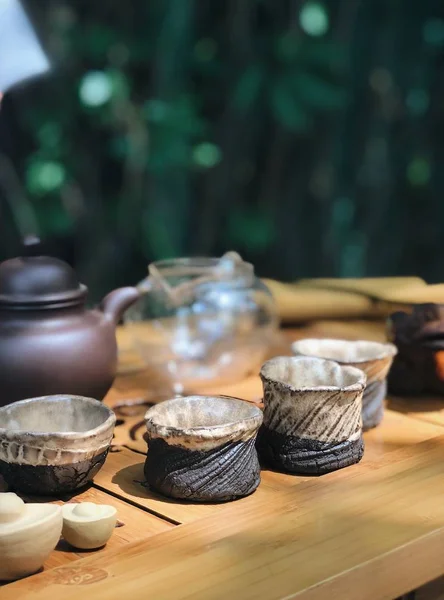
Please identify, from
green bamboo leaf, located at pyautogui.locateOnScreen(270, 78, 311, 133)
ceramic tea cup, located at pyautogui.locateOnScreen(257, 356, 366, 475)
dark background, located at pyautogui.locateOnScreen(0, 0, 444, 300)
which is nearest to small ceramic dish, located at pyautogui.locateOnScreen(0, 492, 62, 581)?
ceramic tea cup, located at pyautogui.locateOnScreen(257, 356, 366, 475)

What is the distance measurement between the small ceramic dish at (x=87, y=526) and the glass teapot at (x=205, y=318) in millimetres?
598

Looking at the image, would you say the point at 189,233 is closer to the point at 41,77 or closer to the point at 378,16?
the point at 41,77

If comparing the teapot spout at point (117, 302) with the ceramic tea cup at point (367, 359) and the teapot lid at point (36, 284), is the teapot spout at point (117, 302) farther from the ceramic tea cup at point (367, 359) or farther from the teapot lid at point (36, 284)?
the ceramic tea cup at point (367, 359)

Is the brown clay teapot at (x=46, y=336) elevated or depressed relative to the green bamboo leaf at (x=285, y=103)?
depressed

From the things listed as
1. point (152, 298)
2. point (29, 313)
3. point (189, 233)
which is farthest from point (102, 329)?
point (189, 233)

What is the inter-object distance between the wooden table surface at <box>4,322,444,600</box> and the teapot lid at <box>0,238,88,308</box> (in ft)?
0.76

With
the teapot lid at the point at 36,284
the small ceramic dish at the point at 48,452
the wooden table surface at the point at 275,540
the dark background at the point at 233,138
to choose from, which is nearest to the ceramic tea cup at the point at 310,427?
the wooden table surface at the point at 275,540

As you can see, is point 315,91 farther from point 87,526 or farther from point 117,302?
point 87,526

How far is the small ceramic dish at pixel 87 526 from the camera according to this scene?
812 mm

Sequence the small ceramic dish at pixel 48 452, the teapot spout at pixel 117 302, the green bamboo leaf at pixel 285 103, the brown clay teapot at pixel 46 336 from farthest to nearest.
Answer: the green bamboo leaf at pixel 285 103 → the teapot spout at pixel 117 302 → the brown clay teapot at pixel 46 336 → the small ceramic dish at pixel 48 452

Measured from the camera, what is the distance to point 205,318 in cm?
145

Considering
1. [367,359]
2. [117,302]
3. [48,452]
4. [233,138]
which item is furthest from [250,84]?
[48,452]

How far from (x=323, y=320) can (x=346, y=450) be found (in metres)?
0.87

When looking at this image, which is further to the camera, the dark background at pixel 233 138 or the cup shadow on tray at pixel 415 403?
the dark background at pixel 233 138
